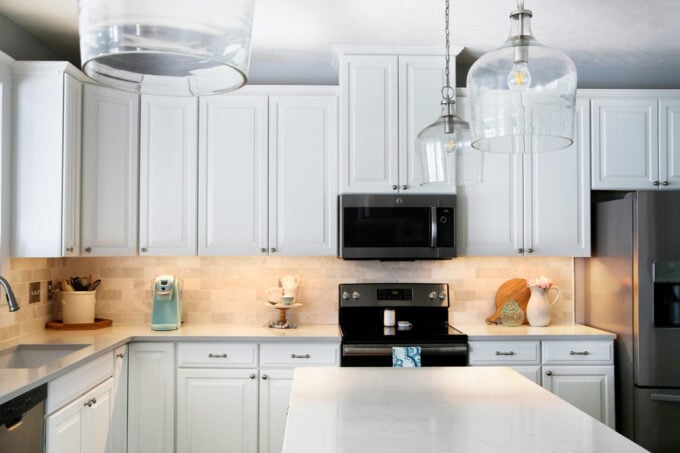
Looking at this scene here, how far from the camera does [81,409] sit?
9.30ft

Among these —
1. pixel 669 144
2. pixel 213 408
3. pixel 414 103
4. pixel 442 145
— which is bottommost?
pixel 213 408

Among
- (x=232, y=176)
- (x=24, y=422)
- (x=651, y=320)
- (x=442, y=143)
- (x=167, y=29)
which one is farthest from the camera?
(x=232, y=176)

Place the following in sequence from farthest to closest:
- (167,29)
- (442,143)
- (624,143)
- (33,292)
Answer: (624,143)
(33,292)
(442,143)
(167,29)

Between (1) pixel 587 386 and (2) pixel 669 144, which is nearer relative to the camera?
(1) pixel 587 386

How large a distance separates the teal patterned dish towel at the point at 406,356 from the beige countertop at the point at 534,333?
0.34 m

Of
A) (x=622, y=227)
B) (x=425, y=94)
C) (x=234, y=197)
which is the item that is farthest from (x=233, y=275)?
(x=622, y=227)

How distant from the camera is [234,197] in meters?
3.71

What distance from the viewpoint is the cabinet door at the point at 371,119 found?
3686 millimetres

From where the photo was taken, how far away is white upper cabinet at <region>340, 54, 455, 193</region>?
3686mm

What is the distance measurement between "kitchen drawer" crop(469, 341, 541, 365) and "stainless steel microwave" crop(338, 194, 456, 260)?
22.5 inches

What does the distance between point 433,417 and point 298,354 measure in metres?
1.72

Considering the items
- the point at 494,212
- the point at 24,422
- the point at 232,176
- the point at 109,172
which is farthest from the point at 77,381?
the point at 494,212

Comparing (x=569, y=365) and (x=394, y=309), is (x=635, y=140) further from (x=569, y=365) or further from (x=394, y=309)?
(x=394, y=309)

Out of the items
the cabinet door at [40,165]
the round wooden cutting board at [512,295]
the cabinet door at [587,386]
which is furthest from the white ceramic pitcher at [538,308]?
the cabinet door at [40,165]
